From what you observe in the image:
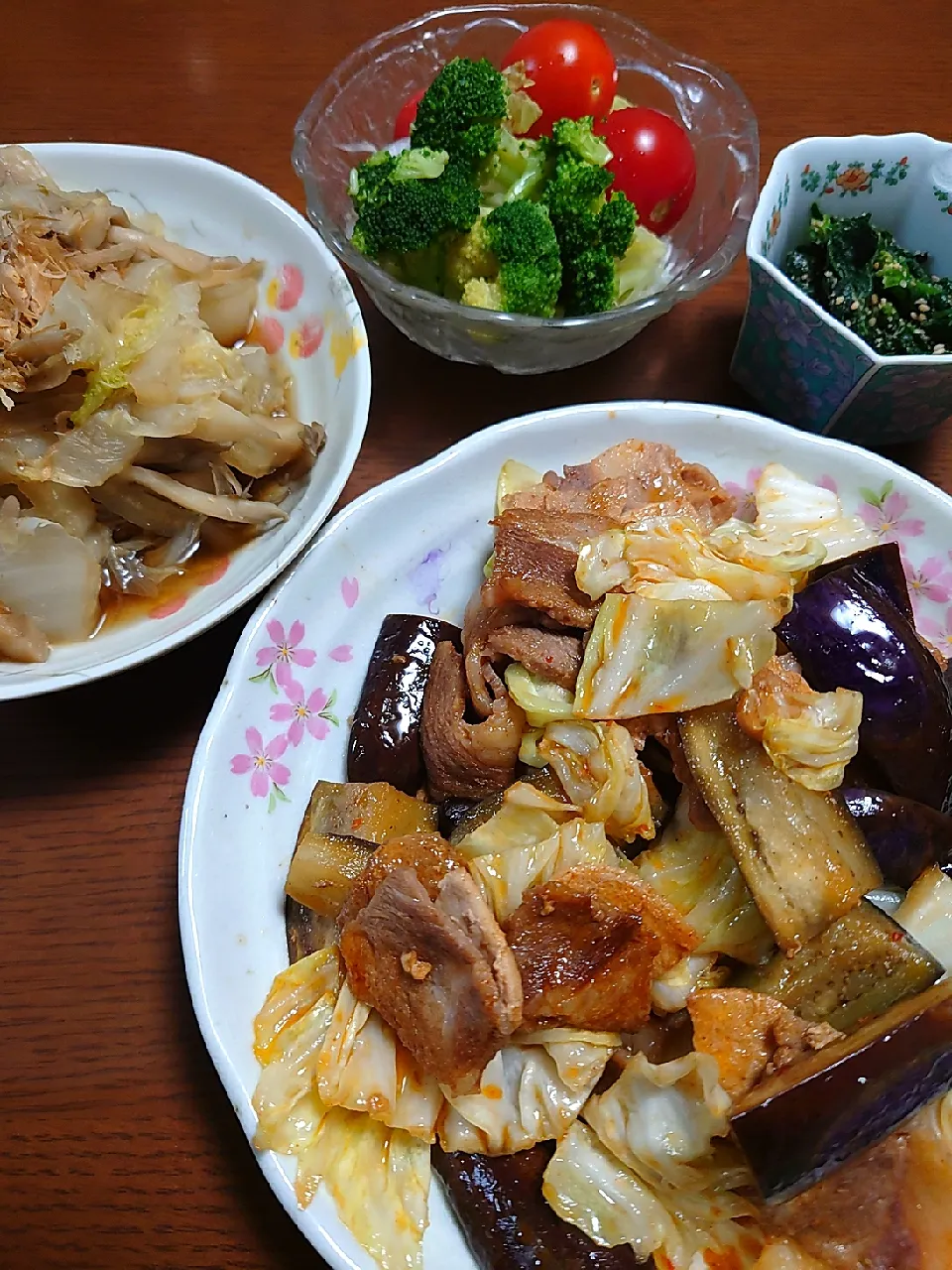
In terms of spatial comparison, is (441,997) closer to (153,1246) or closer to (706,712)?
(706,712)

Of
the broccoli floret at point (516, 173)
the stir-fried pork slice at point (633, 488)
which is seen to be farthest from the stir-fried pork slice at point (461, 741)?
the broccoli floret at point (516, 173)

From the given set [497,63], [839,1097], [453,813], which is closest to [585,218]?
[497,63]

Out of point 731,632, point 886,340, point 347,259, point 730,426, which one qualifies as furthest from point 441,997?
point 886,340

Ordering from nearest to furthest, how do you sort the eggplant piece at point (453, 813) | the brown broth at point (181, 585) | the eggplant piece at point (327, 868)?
the eggplant piece at point (327, 868) < the eggplant piece at point (453, 813) < the brown broth at point (181, 585)

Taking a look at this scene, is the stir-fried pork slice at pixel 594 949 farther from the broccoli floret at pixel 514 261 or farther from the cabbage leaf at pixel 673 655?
the broccoli floret at pixel 514 261

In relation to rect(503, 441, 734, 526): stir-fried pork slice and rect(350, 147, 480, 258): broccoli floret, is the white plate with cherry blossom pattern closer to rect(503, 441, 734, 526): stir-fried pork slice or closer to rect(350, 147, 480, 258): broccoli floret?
rect(503, 441, 734, 526): stir-fried pork slice

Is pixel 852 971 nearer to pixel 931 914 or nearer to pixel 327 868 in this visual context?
pixel 931 914

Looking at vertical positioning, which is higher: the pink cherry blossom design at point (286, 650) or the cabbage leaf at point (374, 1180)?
the pink cherry blossom design at point (286, 650)
